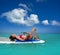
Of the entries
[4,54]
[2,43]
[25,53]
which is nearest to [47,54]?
[25,53]

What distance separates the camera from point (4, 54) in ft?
18.9

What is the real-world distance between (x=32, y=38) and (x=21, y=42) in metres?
0.54

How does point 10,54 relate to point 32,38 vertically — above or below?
below

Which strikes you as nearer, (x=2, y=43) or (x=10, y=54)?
(x=10, y=54)

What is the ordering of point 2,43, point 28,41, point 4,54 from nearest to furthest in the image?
point 4,54
point 2,43
point 28,41

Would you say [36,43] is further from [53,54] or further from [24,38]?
[53,54]

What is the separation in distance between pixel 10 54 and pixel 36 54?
0.69m

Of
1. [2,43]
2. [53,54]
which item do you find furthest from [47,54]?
[2,43]

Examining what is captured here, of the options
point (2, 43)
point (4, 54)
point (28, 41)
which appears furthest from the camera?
point (28, 41)

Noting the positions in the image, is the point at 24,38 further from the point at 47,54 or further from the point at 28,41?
the point at 47,54

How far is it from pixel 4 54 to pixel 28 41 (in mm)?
3078

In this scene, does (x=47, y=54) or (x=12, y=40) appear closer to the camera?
(x=47, y=54)

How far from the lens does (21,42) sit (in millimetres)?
8609

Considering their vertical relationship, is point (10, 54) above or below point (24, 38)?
below
